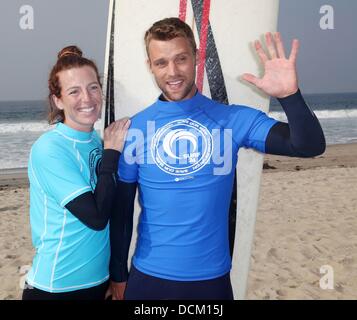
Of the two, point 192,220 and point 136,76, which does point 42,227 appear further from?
point 136,76

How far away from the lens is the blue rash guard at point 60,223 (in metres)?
1.71

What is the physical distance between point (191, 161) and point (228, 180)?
21 cm

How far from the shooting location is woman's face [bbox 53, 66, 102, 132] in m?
1.83

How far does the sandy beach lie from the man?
2.24 m

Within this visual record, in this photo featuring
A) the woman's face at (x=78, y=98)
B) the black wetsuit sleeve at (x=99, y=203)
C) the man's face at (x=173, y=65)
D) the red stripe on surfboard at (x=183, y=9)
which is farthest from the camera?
the red stripe on surfboard at (x=183, y=9)

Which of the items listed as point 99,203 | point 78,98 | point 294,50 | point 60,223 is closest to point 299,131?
point 294,50

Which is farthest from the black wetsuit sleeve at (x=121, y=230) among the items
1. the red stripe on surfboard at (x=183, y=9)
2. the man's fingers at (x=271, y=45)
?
the red stripe on surfboard at (x=183, y=9)

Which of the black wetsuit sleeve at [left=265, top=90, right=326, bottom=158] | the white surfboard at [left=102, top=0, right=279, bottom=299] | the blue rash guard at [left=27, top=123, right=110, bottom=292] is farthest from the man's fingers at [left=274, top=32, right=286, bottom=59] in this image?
the blue rash guard at [left=27, top=123, right=110, bottom=292]

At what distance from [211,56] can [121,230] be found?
1403 mm

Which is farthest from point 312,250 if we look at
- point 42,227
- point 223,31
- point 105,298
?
point 42,227

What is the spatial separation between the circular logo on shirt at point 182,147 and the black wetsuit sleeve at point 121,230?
21 centimetres

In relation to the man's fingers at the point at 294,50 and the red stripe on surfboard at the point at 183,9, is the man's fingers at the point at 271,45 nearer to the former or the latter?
the man's fingers at the point at 294,50

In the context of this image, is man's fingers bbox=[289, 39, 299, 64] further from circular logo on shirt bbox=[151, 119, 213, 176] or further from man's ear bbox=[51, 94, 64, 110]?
man's ear bbox=[51, 94, 64, 110]

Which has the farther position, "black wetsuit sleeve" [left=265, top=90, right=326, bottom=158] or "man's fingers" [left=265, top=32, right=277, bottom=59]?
"man's fingers" [left=265, top=32, right=277, bottom=59]
